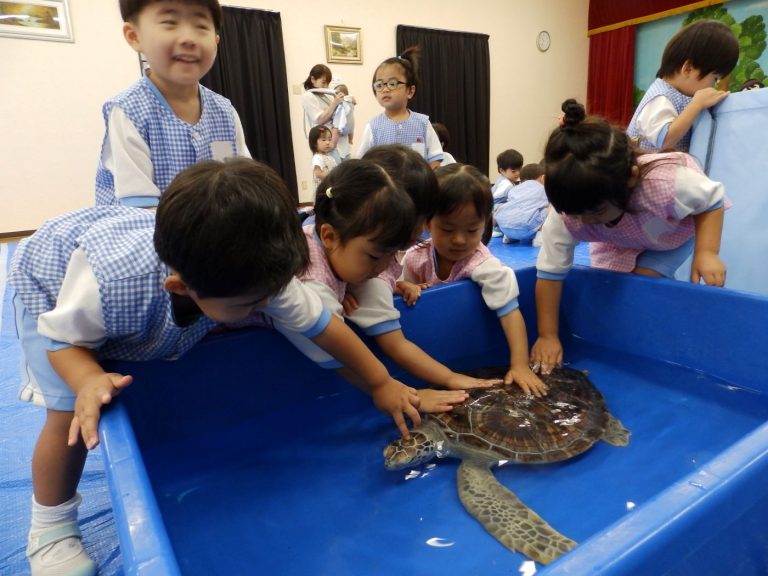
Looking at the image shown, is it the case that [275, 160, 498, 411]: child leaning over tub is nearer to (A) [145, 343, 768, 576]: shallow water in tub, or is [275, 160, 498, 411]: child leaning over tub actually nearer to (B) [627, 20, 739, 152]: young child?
(A) [145, 343, 768, 576]: shallow water in tub

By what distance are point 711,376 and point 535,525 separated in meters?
0.59

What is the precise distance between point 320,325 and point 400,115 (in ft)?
5.28

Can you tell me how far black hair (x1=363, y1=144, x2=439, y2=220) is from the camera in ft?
2.85

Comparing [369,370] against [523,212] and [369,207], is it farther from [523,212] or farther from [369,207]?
[523,212]

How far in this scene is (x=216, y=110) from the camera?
41.2 inches

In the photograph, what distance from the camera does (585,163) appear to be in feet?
2.80

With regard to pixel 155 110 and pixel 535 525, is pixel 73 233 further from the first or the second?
pixel 535 525

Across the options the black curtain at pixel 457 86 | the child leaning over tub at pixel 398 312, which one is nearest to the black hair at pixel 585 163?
the child leaning over tub at pixel 398 312

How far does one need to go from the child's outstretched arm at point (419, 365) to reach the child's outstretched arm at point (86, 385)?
46 centimetres

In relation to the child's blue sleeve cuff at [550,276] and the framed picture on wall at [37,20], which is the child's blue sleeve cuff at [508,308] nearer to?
the child's blue sleeve cuff at [550,276]

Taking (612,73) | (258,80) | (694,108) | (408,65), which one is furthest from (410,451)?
(612,73)

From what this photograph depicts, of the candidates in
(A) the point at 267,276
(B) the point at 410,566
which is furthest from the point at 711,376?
(A) the point at 267,276

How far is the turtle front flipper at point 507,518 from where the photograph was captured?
0.60 m

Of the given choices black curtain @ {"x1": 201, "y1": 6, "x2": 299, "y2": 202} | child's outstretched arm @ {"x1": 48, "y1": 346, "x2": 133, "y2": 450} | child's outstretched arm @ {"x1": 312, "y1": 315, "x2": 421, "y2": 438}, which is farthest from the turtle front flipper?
black curtain @ {"x1": 201, "y1": 6, "x2": 299, "y2": 202}
